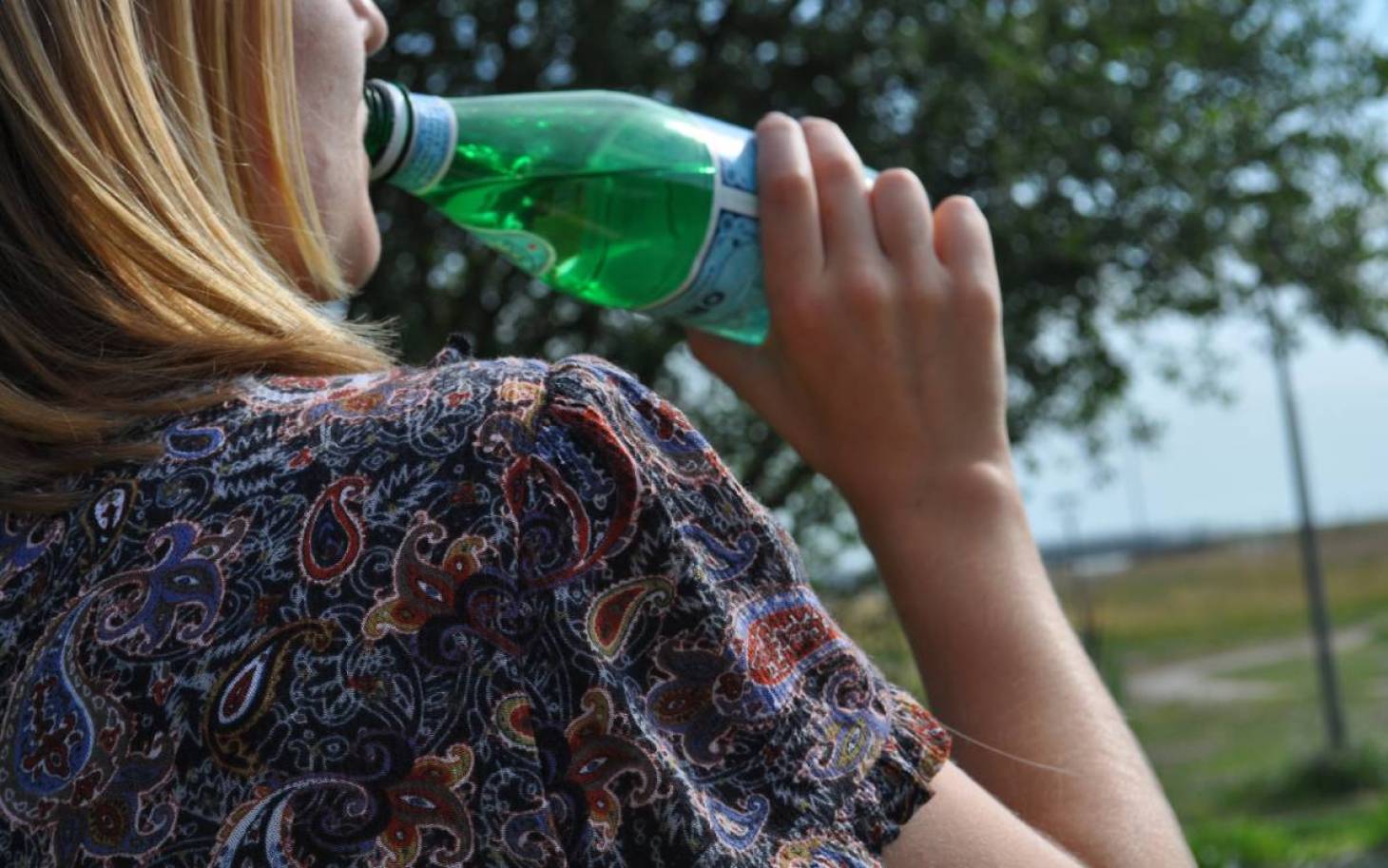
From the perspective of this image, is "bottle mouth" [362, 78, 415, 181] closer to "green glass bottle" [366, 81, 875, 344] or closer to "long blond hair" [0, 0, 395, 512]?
"green glass bottle" [366, 81, 875, 344]

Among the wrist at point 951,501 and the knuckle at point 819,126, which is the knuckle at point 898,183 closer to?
the knuckle at point 819,126

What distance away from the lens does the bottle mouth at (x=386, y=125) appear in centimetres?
143

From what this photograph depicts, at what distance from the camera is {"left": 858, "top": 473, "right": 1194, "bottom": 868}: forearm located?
3.21 ft

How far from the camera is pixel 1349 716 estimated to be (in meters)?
14.3

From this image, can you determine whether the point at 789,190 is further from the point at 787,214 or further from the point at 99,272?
the point at 99,272

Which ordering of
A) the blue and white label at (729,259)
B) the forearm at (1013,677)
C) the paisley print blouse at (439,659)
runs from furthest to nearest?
the blue and white label at (729,259) → the forearm at (1013,677) → the paisley print blouse at (439,659)

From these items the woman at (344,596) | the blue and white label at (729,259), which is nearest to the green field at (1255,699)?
the blue and white label at (729,259)

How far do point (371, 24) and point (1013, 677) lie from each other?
738 mm

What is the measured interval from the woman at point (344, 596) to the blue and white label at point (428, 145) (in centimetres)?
45

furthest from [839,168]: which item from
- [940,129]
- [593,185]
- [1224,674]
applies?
[1224,674]

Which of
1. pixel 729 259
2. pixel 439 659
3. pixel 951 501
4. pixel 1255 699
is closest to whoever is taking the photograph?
pixel 439 659

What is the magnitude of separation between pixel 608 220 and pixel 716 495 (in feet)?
3.27

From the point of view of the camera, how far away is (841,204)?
1.26m

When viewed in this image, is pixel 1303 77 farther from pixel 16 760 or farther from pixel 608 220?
pixel 16 760
